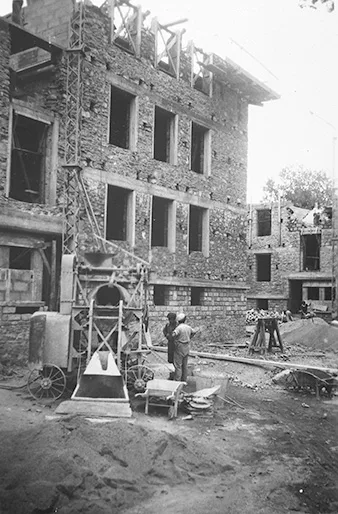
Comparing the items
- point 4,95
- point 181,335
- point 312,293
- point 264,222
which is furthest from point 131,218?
point 264,222

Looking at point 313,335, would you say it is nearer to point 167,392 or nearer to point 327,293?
point 327,293

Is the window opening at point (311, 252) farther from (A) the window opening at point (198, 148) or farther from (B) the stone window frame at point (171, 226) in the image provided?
(B) the stone window frame at point (171, 226)

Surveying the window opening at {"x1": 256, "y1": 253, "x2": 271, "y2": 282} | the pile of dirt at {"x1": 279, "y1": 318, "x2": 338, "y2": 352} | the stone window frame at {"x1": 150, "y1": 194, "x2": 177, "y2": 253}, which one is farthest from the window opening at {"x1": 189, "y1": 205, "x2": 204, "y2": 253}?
the window opening at {"x1": 256, "y1": 253, "x2": 271, "y2": 282}

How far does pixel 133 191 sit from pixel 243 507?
1244cm

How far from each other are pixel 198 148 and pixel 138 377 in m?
12.2

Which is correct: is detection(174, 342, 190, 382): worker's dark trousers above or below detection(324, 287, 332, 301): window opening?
below

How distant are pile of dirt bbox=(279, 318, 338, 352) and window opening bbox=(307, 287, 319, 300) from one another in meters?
8.86

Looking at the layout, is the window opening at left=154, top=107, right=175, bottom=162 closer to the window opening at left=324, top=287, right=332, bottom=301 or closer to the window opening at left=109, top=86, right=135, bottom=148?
the window opening at left=109, top=86, right=135, bottom=148

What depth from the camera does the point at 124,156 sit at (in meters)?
16.4

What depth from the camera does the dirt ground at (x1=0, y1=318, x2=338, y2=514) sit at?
560 centimetres

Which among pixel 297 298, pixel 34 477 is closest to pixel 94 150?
pixel 34 477

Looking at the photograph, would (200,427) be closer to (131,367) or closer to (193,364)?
(131,367)

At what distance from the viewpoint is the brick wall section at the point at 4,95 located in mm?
12859

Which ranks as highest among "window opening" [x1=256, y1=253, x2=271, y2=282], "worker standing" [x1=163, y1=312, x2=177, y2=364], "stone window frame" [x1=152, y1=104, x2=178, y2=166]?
"stone window frame" [x1=152, y1=104, x2=178, y2=166]
